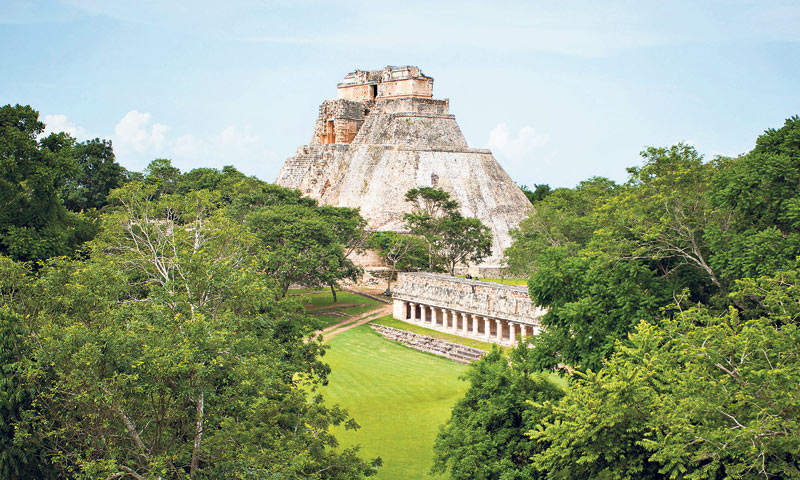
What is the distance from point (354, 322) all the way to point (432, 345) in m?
5.77

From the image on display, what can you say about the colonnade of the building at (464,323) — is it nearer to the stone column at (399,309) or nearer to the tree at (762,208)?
the stone column at (399,309)

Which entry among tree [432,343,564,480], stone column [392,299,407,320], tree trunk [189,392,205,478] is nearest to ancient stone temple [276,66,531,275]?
stone column [392,299,407,320]

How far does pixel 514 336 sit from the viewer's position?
107ft

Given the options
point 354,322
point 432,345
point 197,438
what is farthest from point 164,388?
point 354,322

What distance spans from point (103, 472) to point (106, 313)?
9.92 feet

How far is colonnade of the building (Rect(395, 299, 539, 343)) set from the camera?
32.4m

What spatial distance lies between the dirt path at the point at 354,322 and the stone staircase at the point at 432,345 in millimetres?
930

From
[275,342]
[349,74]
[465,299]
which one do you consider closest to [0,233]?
[275,342]

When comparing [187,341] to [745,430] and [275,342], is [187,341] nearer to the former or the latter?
[275,342]

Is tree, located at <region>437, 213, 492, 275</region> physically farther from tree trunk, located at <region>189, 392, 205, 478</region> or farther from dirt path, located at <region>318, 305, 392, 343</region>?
tree trunk, located at <region>189, 392, 205, 478</region>

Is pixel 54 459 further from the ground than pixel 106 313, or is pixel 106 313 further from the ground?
pixel 106 313

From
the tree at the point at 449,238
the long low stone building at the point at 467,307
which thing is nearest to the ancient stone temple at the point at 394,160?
the tree at the point at 449,238

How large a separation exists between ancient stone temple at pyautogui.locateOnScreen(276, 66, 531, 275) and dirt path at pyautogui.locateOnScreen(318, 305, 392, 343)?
1080cm

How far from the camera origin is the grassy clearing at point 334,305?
1539 inches
